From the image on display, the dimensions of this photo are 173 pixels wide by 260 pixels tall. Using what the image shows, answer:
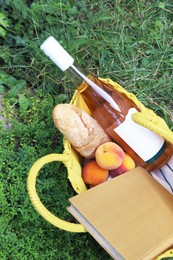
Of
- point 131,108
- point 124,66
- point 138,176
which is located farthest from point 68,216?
point 124,66

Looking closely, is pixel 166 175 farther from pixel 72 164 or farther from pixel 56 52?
pixel 56 52

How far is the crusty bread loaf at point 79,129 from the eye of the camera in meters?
0.99

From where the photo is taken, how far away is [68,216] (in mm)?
1123

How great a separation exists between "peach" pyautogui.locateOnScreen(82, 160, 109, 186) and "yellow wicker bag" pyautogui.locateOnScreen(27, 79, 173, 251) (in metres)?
0.02

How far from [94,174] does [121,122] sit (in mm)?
147

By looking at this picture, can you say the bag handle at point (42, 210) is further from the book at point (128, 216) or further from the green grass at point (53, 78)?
the green grass at point (53, 78)

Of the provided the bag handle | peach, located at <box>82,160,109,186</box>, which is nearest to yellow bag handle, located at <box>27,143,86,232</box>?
the bag handle

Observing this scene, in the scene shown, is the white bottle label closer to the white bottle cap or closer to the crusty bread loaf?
the crusty bread loaf

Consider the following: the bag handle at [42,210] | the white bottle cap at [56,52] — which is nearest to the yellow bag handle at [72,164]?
the bag handle at [42,210]

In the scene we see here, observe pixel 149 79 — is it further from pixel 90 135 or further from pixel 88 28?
pixel 90 135

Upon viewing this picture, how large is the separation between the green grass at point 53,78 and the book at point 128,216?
0.18 meters

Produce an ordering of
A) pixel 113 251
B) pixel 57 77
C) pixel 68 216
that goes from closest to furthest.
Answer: pixel 113 251 < pixel 68 216 < pixel 57 77

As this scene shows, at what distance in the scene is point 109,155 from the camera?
104 cm

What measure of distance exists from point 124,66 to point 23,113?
0.39 m
